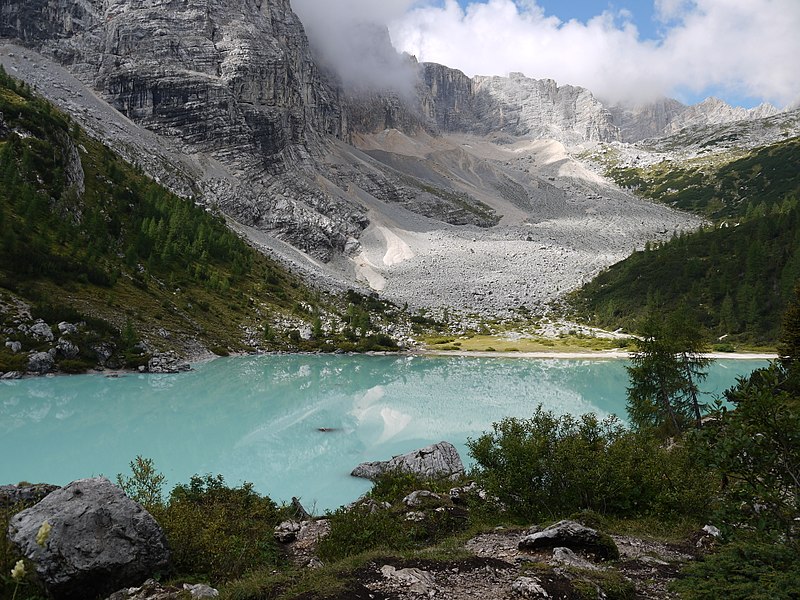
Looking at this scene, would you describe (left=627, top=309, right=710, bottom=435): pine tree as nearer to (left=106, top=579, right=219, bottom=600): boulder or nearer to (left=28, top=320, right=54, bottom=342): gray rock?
(left=106, top=579, right=219, bottom=600): boulder

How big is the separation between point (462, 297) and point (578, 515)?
104 metres

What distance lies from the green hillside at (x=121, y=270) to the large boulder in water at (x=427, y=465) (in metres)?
34.5

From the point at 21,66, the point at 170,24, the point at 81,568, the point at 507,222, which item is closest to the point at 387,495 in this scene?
the point at 81,568

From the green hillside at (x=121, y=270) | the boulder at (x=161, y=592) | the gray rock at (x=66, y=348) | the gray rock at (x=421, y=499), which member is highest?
the green hillside at (x=121, y=270)

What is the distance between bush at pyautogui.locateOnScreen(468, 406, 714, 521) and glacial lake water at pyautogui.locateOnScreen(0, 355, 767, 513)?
8.97 m

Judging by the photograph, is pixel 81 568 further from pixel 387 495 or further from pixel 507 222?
pixel 507 222

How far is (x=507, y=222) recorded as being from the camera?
182 m

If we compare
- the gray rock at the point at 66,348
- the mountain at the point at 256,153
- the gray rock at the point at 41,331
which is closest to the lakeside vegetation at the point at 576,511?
the gray rock at the point at 66,348

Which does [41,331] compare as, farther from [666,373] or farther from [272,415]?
[666,373]

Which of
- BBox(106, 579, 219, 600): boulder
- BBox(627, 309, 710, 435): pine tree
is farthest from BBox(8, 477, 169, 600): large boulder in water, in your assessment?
BBox(627, 309, 710, 435): pine tree

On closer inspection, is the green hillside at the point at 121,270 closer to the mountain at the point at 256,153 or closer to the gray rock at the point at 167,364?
the gray rock at the point at 167,364

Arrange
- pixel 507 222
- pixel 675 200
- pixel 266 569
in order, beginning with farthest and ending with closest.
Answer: pixel 675 200 → pixel 507 222 → pixel 266 569

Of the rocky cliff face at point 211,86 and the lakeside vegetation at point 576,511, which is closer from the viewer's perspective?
the lakeside vegetation at point 576,511

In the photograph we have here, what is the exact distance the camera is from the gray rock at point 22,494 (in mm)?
10953
